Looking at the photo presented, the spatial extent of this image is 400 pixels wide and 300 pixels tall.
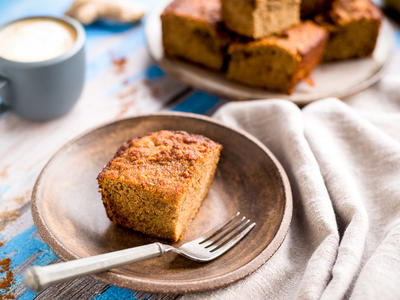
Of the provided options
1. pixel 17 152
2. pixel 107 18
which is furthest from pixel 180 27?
pixel 17 152

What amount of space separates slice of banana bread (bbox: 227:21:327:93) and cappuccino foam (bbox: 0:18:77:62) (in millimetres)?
929

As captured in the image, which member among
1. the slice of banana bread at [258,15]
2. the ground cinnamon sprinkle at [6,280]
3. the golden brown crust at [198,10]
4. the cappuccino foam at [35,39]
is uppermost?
the slice of banana bread at [258,15]

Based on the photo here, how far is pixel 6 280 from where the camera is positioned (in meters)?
1.57

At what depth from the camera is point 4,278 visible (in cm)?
158

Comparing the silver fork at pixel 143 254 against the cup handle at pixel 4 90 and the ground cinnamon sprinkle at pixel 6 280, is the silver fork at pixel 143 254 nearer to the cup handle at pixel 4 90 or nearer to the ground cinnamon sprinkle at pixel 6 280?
the ground cinnamon sprinkle at pixel 6 280

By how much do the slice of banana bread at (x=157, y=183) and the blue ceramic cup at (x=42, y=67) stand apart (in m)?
0.65

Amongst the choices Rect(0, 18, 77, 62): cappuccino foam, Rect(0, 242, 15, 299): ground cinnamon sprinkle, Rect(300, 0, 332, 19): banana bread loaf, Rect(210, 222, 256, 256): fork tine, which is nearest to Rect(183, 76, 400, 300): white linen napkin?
Rect(210, 222, 256, 256): fork tine

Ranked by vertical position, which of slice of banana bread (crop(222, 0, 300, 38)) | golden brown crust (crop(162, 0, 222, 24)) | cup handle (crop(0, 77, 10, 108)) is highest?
slice of banana bread (crop(222, 0, 300, 38))

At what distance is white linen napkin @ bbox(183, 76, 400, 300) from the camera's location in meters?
1.47

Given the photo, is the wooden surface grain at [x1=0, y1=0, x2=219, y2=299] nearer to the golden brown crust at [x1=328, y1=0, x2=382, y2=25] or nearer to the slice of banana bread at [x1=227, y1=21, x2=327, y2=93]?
the slice of banana bread at [x1=227, y1=21, x2=327, y2=93]

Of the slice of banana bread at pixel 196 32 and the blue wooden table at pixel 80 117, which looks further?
the slice of banana bread at pixel 196 32

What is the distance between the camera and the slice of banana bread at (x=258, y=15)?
2406mm

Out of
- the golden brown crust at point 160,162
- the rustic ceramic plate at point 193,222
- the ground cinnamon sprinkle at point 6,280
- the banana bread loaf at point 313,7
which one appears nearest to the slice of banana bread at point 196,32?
the banana bread loaf at point 313,7

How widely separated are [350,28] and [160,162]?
1768 millimetres
